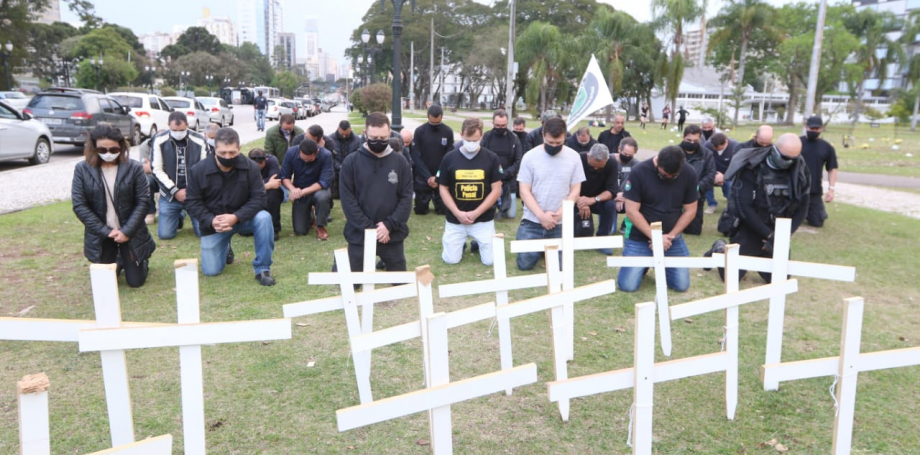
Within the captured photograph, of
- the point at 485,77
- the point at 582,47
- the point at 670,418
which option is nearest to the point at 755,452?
the point at 670,418

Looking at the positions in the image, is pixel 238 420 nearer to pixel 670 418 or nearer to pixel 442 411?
pixel 442 411

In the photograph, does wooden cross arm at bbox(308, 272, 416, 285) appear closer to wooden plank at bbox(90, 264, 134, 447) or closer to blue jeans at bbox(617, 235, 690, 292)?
wooden plank at bbox(90, 264, 134, 447)

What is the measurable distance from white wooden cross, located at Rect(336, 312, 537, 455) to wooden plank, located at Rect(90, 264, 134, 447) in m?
0.83

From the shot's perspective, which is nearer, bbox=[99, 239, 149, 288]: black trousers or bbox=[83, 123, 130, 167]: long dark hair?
bbox=[83, 123, 130, 167]: long dark hair

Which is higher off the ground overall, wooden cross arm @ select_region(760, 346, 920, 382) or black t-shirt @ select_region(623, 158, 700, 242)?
black t-shirt @ select_region(623, 158, 700, 242)

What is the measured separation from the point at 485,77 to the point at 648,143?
2037 inches

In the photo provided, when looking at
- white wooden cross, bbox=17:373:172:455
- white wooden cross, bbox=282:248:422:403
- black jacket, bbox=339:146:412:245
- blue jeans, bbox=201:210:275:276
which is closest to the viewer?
white wooden cross, bbox=17:373:172:455

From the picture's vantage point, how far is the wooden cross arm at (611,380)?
244cm

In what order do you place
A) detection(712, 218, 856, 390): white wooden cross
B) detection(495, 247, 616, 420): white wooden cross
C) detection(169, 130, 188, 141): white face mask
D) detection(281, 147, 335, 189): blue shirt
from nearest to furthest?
detection(495, 247, 616, 420): white wooden cross
detection(712, 218, 856, 390): white wooden cross
detection(169, 130, 188, 141): white face mask
detection(281, 147, 335, 189): blue shirt

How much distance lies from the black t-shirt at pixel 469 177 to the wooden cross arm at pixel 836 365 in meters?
4.52

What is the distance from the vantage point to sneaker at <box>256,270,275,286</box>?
6184 millimetres

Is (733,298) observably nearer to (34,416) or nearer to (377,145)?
(34,416)

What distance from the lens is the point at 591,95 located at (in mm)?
9453

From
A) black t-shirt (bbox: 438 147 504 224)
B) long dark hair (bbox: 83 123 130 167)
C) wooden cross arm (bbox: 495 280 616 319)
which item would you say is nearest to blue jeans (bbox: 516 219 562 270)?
black t-shirt (bbox: 438 147 504 224)
